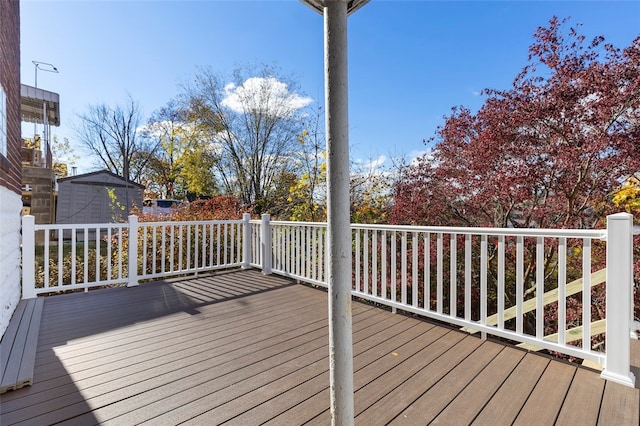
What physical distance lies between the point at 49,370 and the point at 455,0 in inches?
271

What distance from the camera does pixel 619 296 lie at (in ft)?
6.06

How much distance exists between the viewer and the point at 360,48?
626 centimetres

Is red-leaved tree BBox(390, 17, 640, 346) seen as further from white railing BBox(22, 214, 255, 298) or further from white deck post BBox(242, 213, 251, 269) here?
white railing BBox(22, 214, 255, 298)

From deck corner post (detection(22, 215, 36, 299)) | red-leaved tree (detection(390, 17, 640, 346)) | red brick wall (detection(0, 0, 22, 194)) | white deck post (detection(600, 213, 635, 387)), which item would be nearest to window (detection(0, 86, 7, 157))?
red brick wall (detection(0, 0, 22, 194))

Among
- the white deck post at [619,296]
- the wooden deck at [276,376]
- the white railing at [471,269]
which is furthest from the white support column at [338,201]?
the white deck post at [619,296]

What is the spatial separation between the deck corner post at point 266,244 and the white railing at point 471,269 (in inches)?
0.6

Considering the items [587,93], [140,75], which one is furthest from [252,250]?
[140,75]

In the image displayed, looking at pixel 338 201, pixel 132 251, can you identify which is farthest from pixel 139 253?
pixel 338 201

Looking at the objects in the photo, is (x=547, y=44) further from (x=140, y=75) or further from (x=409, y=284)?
(x=140, y=75)

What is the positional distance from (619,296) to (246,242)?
4669 millimetres

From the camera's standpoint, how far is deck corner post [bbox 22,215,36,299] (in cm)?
347

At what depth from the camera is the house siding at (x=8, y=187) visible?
8.60 feet

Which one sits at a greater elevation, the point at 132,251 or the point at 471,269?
the point at 132,251

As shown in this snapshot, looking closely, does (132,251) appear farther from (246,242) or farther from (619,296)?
(619,296)
